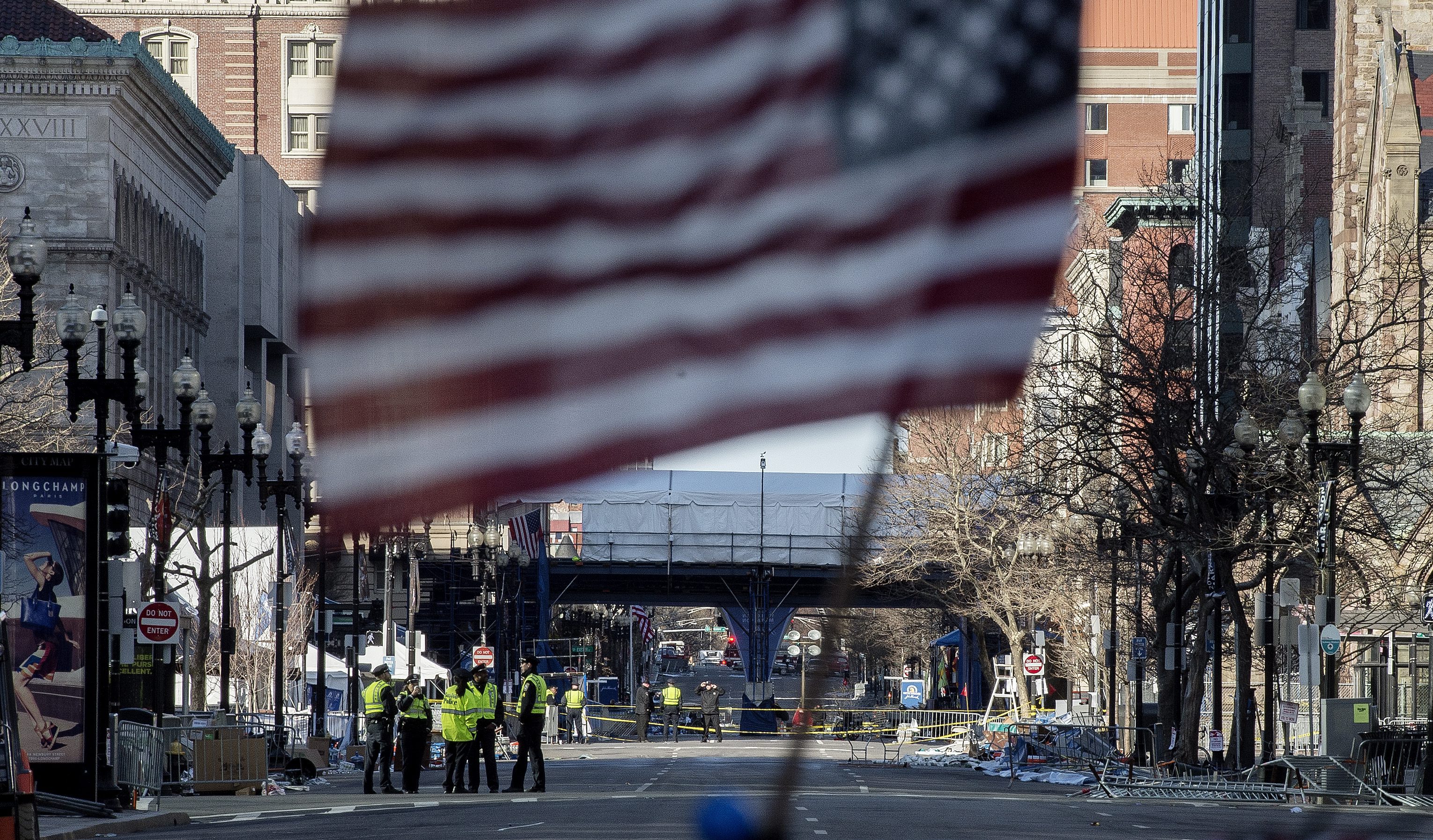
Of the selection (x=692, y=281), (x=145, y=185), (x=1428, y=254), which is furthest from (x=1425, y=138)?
(x=692, y=281)

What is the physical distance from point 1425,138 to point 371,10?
6789 centimetres

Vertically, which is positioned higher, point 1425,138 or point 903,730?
point 1425,138

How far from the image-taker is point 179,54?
9900 centimetres

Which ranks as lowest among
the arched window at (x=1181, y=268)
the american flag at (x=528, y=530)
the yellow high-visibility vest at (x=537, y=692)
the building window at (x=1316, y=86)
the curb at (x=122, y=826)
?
the curb at (x=122, y=826)

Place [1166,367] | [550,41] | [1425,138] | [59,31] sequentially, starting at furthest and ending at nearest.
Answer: [1425,138] → [59,31] → [1166,367] → [550,41]

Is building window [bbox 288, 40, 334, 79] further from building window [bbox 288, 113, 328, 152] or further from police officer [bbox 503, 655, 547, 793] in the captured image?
police officer [bbox 503, 655, 547, 793]

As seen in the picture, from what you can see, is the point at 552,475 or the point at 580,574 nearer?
the point at 552,475

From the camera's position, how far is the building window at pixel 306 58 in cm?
8781

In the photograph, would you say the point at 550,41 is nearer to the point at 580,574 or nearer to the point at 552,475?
the point at 552,475

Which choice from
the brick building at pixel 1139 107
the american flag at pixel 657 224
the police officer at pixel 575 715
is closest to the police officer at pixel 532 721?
the american flag at pixel 657 224

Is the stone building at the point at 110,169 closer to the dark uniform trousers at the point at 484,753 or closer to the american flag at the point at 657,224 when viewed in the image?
the dark uniform trousers at the point at 484,753

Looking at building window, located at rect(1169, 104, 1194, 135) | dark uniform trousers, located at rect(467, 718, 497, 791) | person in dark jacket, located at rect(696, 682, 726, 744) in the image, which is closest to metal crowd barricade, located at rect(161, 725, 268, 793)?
dark uniform trousers, located at rect(467, 718, 497, 791)

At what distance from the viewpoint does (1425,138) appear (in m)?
66.1

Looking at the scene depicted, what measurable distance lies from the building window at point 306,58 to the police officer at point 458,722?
61.2 m
